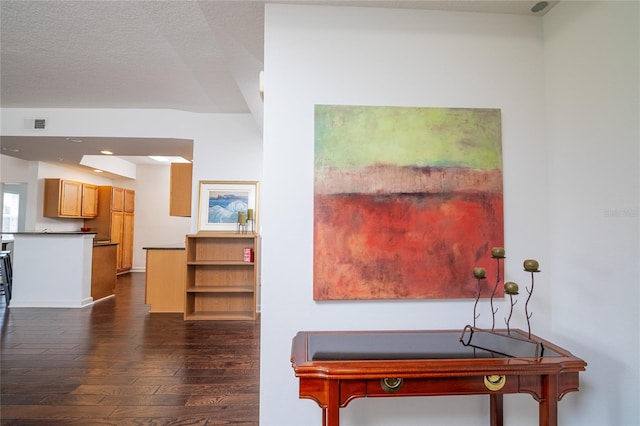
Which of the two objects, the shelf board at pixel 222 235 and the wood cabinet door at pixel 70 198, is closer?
the shelf board at pixel 222 235

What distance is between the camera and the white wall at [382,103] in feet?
5.40

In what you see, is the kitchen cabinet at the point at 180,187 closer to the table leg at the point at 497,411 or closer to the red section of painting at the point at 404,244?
the red section of painting at the point at 404,244

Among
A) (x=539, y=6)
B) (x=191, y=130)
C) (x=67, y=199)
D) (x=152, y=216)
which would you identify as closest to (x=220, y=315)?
(x=191, y=130)

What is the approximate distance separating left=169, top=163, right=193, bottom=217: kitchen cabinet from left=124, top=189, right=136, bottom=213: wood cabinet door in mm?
3758

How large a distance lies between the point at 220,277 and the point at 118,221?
4538mm

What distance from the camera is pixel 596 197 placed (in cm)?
148

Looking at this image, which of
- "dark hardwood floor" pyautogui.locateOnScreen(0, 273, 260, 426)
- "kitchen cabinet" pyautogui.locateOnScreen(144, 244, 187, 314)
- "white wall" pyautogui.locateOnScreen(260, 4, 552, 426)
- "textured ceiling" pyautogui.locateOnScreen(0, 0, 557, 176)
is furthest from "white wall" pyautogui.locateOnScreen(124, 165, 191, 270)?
"white wall" pyautogui.locateOnScreen(260, 4, 552, 426)

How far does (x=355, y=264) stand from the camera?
1.68 meters

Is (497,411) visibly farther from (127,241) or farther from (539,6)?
(127,241)

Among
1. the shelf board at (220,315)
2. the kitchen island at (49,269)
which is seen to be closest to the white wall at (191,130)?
the shelf board at (220,315)

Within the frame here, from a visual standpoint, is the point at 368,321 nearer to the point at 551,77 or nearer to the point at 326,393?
the point at 326,393

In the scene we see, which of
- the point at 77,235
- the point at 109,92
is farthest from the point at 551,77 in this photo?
the point at 77,235

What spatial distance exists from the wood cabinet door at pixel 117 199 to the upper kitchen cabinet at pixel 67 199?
1.30 ft

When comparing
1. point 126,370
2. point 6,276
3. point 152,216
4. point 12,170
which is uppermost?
point 12,170
